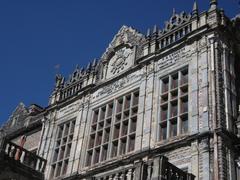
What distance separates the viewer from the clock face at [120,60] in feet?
72.2

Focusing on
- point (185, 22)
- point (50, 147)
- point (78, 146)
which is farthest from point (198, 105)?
point (50, 147)

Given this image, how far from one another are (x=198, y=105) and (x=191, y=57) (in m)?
2.52

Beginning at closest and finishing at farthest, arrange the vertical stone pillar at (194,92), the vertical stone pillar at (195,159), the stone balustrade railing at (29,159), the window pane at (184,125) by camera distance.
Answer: the vertical stone pillar at (195,159), the vertical stone pillar at (194,92), the window pane at (184,125), the stone balustrade railing at (29,159)

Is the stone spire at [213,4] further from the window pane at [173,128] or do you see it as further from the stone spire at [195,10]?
the window pane at [173,128]

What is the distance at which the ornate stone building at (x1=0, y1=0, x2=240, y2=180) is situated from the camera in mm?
15492

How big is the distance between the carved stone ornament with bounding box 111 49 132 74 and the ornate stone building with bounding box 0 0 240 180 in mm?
61

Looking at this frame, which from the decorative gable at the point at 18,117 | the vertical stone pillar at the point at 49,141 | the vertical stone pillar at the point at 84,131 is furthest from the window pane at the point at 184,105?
the decorative gable at the point at 18,117

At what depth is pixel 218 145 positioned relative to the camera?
593 inches

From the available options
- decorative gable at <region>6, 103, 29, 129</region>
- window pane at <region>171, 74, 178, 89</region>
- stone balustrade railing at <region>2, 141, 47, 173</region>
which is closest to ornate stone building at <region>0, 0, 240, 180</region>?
window pane at <region>171, 74, 178, 89</region>

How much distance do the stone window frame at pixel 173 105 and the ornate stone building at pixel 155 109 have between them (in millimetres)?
43

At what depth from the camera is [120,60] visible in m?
22.3

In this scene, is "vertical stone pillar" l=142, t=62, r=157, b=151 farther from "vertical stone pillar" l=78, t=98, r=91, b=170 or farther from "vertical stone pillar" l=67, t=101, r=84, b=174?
"vertical stone pillar" l=67, t=101, r=84, b=174

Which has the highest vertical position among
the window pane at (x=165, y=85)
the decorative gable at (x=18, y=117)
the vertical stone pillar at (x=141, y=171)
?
the decorative gable at (x=18, y=117)

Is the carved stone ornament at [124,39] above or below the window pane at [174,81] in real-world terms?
above
